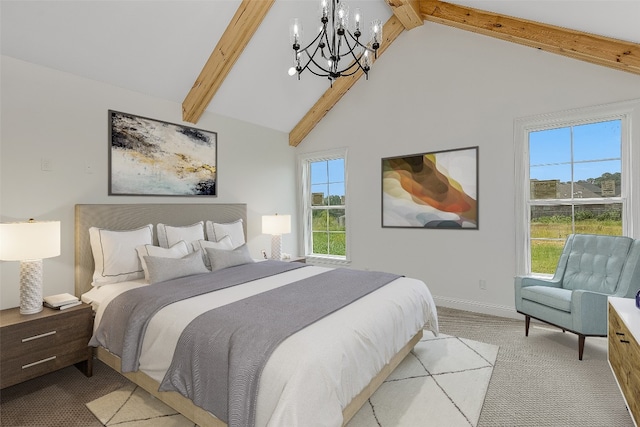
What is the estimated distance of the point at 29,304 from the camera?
90.9 inches

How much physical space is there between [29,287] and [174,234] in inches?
48.0

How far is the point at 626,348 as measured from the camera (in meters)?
1.75

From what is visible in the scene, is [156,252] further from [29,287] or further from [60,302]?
[29,287]

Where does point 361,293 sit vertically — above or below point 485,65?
below

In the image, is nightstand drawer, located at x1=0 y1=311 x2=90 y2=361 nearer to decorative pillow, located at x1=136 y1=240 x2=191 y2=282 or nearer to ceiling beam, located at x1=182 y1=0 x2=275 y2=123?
decorative pillow, located at x1=136 y1=240 x2=191 y2=282

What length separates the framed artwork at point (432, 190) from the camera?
388 centimetres

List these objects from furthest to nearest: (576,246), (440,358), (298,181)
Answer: (298,181)
(576,246)
(440,358)

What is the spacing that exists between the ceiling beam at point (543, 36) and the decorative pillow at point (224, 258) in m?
3.52

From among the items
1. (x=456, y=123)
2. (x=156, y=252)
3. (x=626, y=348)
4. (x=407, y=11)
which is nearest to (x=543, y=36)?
(x=456, y=123)

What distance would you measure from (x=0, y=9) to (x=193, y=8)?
1360 millimetres

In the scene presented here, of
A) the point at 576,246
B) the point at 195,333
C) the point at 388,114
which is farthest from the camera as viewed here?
the point at 388,114

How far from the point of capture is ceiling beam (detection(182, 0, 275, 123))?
3145mm

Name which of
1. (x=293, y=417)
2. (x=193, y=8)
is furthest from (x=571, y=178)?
(x=193, y=8)

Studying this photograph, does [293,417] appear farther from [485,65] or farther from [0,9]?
[485,65]
